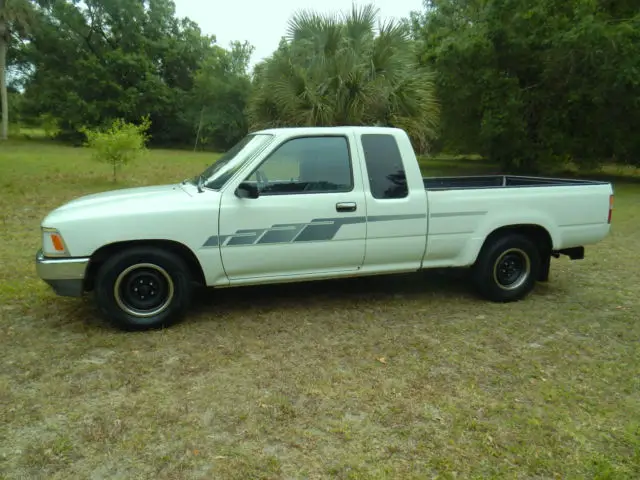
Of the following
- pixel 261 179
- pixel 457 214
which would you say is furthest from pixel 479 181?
pixel 261 179

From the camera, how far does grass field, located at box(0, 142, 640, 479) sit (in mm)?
2990

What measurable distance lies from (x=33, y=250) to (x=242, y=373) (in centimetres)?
519

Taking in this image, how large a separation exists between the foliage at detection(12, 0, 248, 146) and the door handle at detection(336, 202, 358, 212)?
128 feet

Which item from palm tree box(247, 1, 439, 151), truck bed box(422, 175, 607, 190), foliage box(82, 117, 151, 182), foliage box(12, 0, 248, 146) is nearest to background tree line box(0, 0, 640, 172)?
palm tree box(247, 1, 439, 151)

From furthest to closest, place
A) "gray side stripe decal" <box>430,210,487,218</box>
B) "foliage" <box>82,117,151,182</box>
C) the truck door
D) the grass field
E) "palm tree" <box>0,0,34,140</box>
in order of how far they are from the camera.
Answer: "palm tree" <box>0,0,34,140</box> < "foliage" <box>82,117,151,182</box> < "gray side stripe decal" <box>430,210,487,218</box> < the truck door < the grass field

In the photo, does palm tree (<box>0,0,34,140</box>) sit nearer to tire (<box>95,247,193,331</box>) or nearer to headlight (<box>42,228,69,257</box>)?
headlight (<box>42,228,69,257</box>)

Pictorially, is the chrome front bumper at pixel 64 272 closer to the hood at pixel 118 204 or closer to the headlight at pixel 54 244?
the headlight at pixel 54 244

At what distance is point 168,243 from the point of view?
4734 millimetres

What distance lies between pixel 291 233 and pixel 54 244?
1.96 meters

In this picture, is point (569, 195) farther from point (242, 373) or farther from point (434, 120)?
point (434, 120)

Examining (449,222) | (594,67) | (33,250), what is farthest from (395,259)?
(594,67)

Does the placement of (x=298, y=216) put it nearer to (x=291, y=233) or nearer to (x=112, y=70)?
(x=291, y=233)

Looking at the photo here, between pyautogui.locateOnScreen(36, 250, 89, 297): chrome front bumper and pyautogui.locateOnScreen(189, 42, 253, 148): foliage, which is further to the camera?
pyautogui.locateOnScreen(189, 42, 253, 148): foliage

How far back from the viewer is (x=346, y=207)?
16.4 feet
